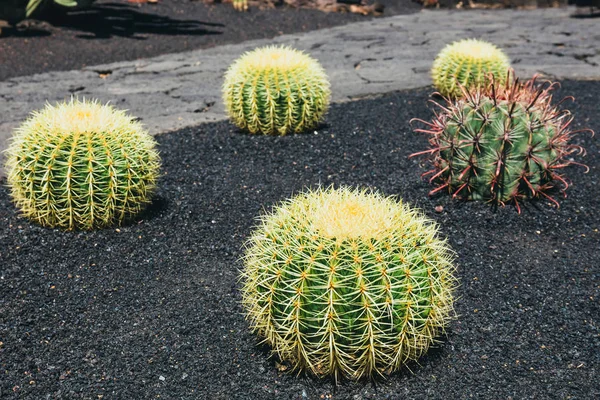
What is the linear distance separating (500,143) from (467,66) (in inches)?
104

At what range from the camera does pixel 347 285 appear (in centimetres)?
235

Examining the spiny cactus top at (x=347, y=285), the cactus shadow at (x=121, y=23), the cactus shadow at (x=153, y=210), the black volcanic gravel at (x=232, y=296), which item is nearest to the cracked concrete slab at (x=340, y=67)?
the cactus shadow at (x=121, y=23)

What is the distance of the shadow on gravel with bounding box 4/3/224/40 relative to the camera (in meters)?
10.1

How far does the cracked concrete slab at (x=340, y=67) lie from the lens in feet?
22.0

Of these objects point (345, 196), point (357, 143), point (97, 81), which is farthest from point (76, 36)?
point (345, 196)

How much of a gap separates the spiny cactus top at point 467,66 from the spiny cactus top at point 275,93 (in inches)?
65.0

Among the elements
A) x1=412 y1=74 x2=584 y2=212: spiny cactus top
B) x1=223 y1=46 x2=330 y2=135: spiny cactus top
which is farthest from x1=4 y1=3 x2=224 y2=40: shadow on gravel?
x1=412 y1=74 x2=584 y2=212: spiny cactus top

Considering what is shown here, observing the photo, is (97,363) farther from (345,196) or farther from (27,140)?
(27,140)

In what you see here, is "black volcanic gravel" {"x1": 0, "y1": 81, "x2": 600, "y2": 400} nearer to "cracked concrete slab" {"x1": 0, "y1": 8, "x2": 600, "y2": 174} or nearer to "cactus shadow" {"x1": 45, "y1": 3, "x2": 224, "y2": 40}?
"cracked concrete slab" {"x1": 0, "y1": 8, "x2": 600, "y2": 174}

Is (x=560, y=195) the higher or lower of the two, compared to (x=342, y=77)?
lower

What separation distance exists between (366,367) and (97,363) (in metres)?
1.18

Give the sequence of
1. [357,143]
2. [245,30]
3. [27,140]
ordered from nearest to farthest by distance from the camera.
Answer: [27,140]
[357,143]
[245,30]

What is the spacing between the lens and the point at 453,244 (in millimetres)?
3840

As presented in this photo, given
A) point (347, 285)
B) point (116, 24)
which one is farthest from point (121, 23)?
point (347, 285)
